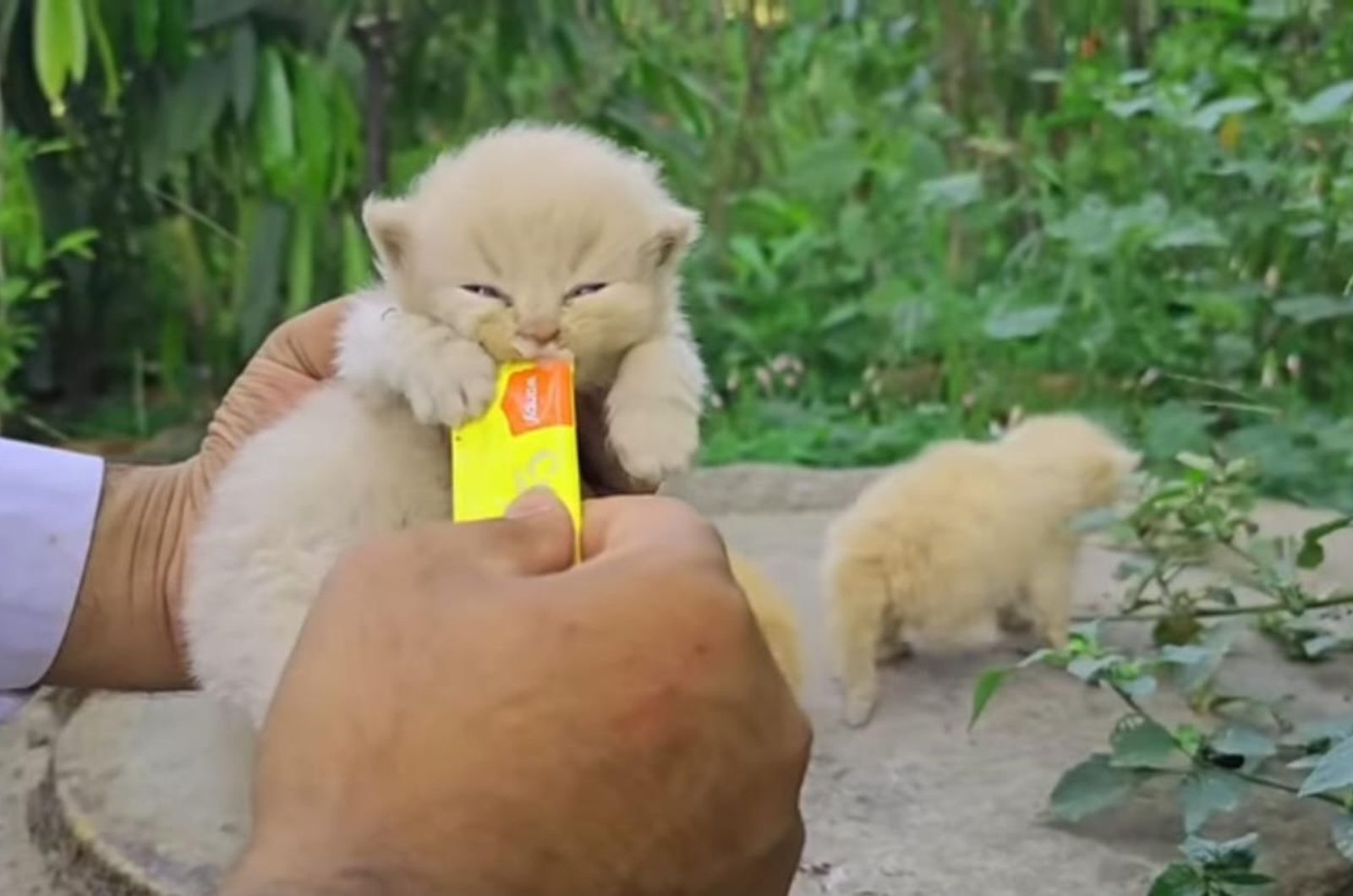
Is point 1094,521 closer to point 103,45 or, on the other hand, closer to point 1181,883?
point 1181,883

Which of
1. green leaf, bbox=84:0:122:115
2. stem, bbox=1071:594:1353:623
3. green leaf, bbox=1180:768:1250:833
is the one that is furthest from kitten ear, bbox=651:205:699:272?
green leaf, bbox=84:0:122:115

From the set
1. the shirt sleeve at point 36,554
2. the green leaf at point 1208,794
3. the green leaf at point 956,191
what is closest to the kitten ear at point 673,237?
the shirt sleeve at point 36,554

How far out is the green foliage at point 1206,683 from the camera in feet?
4.22

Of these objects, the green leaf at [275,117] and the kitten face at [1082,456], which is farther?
the green leaf at [275,117]

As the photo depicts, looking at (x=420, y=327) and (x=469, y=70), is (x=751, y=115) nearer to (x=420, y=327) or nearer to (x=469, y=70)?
(x=469, y=70)

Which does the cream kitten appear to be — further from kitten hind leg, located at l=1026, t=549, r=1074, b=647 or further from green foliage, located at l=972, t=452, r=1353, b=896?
kitten hind leg, located at l=1026, t=549, r=1074, b=647

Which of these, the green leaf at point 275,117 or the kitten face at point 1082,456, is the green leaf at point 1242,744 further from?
the green leaf at point 275,117

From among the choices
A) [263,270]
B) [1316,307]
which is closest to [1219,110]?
[1316,307]

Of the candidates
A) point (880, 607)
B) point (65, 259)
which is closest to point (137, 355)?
point (65, 259)

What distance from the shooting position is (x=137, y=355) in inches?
118

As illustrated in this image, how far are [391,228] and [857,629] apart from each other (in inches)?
37.6

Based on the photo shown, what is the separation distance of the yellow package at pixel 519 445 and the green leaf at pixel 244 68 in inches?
65.2

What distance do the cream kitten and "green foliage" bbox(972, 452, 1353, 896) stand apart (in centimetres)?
47

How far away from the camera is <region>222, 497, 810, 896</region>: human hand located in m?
0.72
